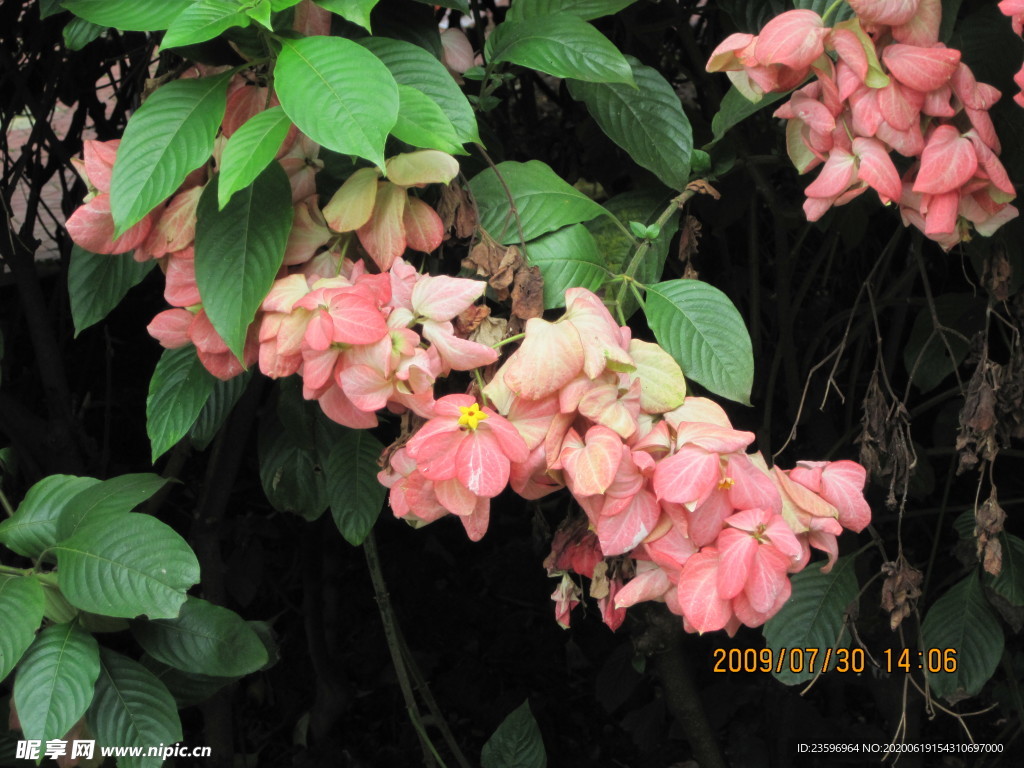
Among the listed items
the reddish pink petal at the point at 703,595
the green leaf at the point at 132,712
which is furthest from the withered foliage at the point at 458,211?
the green leaf at the point at 132,712

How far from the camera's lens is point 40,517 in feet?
3.58

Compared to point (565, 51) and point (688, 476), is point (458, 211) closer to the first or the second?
point (565, 51)

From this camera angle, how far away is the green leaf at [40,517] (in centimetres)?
107

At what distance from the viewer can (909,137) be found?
0.73 meters

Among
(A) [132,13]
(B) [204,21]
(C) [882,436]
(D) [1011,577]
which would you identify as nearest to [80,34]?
(A) [132,13]

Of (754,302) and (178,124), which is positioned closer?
(178,124)

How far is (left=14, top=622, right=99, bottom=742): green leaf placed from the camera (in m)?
0.93

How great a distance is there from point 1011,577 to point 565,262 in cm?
88

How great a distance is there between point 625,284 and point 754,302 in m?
0.79

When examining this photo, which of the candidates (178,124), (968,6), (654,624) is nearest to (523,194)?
(178,124)

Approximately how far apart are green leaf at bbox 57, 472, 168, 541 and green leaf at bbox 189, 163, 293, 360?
1.28ft

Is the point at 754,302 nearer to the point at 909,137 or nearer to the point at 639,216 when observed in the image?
the point at 639,216

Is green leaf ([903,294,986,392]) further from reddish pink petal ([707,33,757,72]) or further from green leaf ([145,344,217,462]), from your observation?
green leaf ([145,344,217,462])

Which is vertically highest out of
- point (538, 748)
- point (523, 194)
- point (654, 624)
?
point (523, 194)
